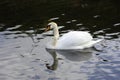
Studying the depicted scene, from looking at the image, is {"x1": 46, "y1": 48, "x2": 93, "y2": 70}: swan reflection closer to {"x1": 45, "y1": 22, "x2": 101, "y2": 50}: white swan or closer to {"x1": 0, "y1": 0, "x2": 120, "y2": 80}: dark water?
{"x1": 0, "y1": 0, "x2": 120, "y2": 80}: dark water

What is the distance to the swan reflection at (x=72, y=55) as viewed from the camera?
58.4ft

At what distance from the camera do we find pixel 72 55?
18.7m

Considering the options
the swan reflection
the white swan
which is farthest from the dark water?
the white swan

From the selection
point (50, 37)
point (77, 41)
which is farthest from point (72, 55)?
point (50, 37)

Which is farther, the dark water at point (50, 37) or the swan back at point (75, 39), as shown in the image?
the swan back at point (75, 39)

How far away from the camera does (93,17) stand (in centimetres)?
2442

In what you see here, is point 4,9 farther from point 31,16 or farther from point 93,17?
point 93,17

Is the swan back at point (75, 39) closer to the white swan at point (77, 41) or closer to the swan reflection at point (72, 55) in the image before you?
the white swan at point (77, 41)

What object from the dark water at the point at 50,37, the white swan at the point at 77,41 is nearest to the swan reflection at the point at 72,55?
the dark water at the point at 50,37

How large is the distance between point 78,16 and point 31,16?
2.78 metres

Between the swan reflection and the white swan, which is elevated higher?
the white swan

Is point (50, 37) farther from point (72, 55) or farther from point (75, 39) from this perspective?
point (72, 55)

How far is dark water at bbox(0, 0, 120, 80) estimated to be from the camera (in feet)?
52.9

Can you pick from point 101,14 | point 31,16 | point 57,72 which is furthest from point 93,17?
point 57,72
